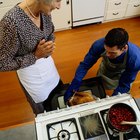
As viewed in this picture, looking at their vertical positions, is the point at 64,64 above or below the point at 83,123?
below

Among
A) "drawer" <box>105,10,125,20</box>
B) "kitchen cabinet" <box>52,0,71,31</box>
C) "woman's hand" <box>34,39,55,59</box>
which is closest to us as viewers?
"woman's hand" <box>34,39,55,59</box>

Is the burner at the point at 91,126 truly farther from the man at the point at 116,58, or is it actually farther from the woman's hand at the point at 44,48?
the man at the point at 116,58

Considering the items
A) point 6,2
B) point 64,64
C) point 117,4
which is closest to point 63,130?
point 64,64

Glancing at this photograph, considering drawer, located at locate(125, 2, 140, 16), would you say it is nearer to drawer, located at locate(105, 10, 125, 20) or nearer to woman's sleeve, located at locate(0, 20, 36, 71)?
drawer, located at locate(105, 10, 125, 20)

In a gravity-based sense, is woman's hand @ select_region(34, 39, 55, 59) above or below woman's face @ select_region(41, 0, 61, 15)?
below

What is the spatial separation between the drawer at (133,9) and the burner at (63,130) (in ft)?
6.54

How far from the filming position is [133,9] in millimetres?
2473

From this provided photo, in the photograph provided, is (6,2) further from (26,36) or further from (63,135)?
(63,135)

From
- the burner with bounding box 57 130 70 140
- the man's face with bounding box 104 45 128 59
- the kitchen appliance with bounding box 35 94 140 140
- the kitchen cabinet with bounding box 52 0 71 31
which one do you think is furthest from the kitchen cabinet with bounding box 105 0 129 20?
the burner with bounding box 57 130 70 140

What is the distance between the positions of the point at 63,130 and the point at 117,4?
6.33 ft

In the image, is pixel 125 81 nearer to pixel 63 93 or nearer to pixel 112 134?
pixel 63 93

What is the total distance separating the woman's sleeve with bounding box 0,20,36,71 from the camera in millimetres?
901

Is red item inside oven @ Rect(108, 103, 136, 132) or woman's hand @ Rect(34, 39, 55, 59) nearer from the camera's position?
red item inside oven @ Rect(108, 103, 136, 132)

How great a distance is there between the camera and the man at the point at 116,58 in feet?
3.90
